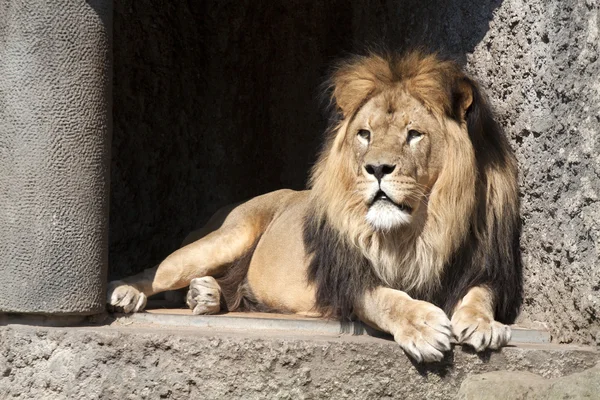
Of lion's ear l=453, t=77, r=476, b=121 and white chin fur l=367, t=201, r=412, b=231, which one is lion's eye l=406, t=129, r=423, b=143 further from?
white chin fur l=367, t=201, r=412, b=231

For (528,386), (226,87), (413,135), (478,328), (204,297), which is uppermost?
(413,135)

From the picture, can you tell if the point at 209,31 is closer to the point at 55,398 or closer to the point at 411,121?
the point at 411,121

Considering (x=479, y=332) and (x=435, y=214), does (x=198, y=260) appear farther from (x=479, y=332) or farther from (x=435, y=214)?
A: (x=479, y=332)

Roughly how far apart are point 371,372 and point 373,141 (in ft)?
3.02

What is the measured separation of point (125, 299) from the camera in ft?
14.7

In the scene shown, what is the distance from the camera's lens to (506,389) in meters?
3.73

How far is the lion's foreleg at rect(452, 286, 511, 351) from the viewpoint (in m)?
3.93

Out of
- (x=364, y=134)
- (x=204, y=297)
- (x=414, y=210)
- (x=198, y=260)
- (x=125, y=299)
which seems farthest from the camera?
(x=198, y=260)

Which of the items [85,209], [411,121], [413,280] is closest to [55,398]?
[85,209]

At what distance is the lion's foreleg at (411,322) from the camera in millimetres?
3861

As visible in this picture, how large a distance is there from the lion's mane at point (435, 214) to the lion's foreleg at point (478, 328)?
206mm

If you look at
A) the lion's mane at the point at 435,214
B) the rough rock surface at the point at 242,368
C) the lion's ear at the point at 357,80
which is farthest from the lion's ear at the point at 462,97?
the rough rock surface at the point at 242,368

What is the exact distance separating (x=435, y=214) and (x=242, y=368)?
1.00 meters

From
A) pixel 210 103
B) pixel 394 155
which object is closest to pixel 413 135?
pixel 394 155
